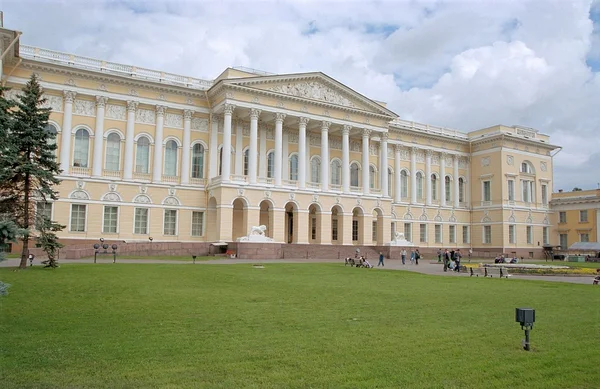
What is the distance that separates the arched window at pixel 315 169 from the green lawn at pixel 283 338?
3459 centimetres

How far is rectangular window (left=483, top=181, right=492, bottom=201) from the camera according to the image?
62.8 metres

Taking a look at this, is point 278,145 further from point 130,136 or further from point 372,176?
point 372,176

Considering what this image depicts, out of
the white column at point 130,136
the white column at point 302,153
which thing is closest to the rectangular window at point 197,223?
the white column at point 130,136

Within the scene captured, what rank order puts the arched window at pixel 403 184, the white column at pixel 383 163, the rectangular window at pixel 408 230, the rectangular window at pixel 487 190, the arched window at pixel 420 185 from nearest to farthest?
the white column at pixel 383 163 → the rectangular window at pixel 408 230 → the arched window at pixel 403 184 → the arched window at pixel 420 185 → the rectangular window at pixel 487 190

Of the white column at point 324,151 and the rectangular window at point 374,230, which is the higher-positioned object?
the white column at point 324,151

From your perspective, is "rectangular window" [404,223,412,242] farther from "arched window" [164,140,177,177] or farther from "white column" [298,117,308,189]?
"arched window" [164,140,177,177]

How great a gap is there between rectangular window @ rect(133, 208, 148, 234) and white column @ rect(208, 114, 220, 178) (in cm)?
647

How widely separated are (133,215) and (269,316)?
108 feet

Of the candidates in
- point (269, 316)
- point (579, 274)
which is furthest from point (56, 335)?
point (579, 274)

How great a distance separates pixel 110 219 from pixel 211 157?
9922 mm

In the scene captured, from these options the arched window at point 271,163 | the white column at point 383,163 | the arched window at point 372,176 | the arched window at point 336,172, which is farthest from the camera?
the arched window at point 372,176

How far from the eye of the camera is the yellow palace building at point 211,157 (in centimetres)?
4000

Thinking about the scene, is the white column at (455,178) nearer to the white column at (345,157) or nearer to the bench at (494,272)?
the white column at (345,157)

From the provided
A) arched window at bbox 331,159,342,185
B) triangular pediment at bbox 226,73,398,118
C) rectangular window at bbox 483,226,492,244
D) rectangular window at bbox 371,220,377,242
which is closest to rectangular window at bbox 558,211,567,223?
rectangular window at bbox 483,226,492,244
